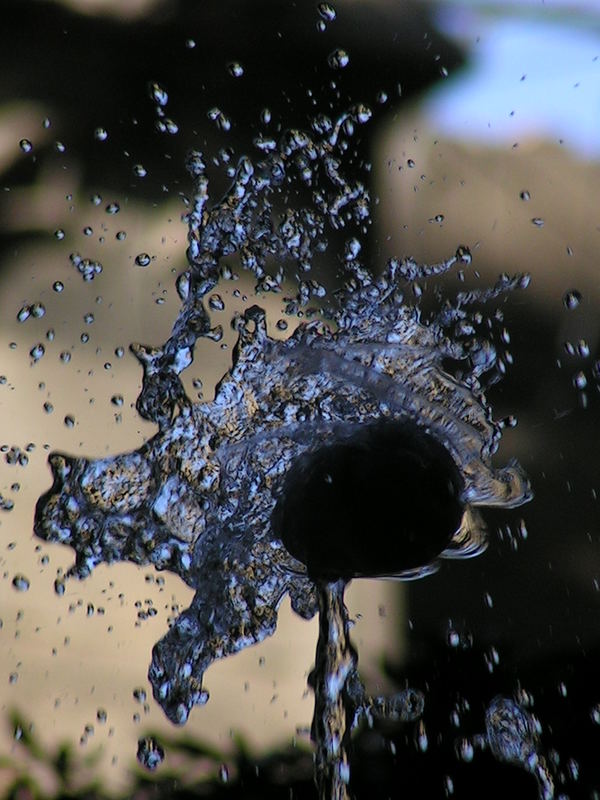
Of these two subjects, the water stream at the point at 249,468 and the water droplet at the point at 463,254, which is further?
the water droplet at the point at 463,254

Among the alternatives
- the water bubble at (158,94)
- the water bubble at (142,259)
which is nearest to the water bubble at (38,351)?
the water bubble at (142,259)

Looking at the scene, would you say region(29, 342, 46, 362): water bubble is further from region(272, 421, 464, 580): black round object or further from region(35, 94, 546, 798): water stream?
region(272, 421, 464, 580): black round object

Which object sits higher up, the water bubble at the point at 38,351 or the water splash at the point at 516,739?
the water bubble at the point at 38,351

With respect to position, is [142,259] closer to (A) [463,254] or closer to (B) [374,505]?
(A) [463,254]

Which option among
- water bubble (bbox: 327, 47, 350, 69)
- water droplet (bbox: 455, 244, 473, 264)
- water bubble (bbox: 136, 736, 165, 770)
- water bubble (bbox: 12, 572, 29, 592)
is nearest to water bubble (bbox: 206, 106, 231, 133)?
water bubble (bbox: 327, 47, 350, 69)

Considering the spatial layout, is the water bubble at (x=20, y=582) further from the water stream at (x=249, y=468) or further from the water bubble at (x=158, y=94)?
the water bubble at (x=158, y=94)

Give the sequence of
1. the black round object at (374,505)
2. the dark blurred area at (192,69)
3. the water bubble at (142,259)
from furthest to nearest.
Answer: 1. the dark blurred area at (192,69)
2. the water bubble at (142,259)
3. the black round object at (374,505)

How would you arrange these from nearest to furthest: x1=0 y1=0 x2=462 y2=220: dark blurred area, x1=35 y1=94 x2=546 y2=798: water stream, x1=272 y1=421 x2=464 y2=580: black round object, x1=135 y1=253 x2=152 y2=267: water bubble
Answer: x1=272 y1=421 x2=464 y2=580: black round object → x1=35 y1=94 x2=546 y2=798: water stream → x1=135 y1=253 x2=152 y2=267: water bubble → x1=0 y1=0 x2=462 y2=220: dark blurred area
